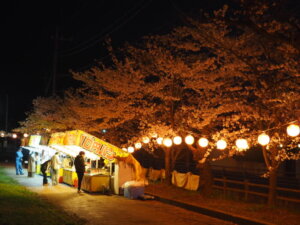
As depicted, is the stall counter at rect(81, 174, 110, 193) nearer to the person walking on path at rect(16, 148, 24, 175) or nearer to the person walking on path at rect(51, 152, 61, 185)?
the person walking on path at rect(51, 152, 61, 185)

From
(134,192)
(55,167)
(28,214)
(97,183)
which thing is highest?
(55,167)

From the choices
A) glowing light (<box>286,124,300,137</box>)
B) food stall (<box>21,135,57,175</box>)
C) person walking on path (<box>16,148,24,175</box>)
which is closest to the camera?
glowing light (<box>286,124,300,137</box>)

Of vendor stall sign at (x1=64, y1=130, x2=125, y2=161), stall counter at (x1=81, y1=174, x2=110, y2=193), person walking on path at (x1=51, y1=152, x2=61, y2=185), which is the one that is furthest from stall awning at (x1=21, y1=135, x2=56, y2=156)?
vendor stall sign at (x1=64, y1=130, x2=125, y2=161)

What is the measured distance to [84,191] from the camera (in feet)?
65.8

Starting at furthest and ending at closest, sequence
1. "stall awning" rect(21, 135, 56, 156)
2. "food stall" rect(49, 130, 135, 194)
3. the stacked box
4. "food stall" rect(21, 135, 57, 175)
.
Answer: "stall awning" rect(21, 135, 56, 156), "food stall" rect(21, 135, 57, 175), "food stall" rect(49, 130, 135, 194), the stacked box

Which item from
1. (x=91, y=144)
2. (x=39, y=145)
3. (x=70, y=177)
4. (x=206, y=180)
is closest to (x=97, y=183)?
(x=91, y=144)

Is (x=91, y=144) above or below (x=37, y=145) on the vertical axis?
below

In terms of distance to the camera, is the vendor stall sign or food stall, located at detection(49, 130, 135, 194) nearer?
the vendor stall sign

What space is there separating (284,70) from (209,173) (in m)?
7.01

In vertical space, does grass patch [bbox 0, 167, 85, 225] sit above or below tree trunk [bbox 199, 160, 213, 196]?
below

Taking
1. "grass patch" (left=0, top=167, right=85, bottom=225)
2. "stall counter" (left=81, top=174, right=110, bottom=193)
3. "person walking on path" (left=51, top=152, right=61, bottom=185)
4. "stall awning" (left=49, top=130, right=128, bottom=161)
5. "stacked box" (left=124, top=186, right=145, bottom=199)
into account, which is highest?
"stall awning" (left=49, top=130, right=128, bottom=161)

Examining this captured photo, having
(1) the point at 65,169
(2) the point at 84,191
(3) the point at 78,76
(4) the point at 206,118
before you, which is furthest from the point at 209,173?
(3) the point at 78,76

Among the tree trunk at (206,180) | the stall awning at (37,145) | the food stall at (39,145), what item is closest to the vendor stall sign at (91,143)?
the tree trunk at (206,180)

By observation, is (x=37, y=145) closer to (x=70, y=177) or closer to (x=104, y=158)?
(x=70, y=177)
